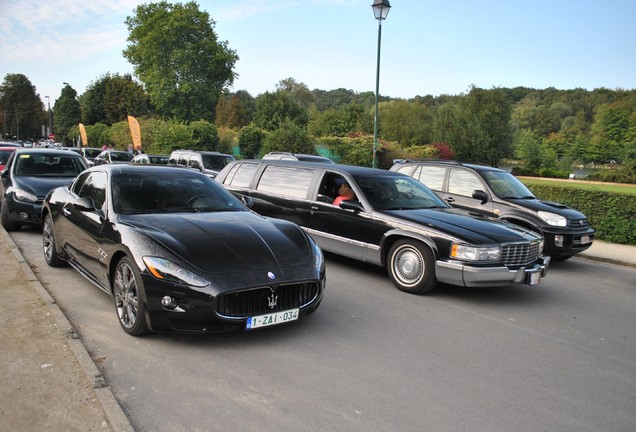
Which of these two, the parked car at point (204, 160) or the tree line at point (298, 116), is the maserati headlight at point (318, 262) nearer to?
the parked car at point (204, 160)

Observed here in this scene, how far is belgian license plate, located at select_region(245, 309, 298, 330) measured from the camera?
4352mm

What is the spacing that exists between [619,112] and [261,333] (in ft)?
301

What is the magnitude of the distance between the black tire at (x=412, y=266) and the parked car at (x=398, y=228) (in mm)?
13

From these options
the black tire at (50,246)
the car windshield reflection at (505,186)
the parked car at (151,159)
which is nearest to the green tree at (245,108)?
the parked car at (151,159)

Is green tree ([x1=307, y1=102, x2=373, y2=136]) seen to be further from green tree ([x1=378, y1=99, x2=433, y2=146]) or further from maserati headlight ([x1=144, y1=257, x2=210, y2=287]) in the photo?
maserati headlight ([x1=144, y1=257, x2=210, y2=287])

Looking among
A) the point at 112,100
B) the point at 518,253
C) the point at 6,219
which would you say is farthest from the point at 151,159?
the point at 112,100

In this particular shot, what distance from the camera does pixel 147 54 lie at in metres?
55.7

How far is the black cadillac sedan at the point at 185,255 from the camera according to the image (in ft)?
13.9

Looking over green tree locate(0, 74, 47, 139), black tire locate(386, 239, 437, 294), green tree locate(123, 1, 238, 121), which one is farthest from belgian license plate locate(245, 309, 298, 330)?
green tree locate(0, 74, 47, 139)

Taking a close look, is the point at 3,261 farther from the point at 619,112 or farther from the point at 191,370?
the point at 619,112

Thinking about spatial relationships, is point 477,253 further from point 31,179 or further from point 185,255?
point 31,179

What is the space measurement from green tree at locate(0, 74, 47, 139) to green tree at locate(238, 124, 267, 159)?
330 ft

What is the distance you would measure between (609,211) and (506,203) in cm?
453

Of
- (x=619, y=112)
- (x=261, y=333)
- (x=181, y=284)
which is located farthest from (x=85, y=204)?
(x=619, y=112)
